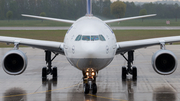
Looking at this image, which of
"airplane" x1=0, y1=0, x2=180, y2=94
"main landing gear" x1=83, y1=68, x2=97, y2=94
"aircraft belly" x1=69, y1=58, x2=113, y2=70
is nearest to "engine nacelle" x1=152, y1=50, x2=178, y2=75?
"airplane" x1=0, y1=0, x2=180, y2=94

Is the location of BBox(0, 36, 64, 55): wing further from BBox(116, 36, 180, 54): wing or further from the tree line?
the tree line

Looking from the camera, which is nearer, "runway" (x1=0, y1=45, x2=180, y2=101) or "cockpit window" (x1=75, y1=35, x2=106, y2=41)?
"cockpit window" (x1=75, y1=35, x2=106, y2=41)

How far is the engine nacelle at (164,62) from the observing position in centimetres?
1466

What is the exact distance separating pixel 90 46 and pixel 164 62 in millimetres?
4423

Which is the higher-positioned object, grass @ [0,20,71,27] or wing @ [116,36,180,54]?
grass @ [0,20,71,27]

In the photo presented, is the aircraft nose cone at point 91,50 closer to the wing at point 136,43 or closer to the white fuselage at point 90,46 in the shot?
the white fuselage at point 90,46

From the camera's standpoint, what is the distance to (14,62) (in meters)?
15.3

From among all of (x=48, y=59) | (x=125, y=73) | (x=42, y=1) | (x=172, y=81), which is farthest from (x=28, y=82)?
(x=42, y=1)

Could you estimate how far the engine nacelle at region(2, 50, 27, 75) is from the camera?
1493cm

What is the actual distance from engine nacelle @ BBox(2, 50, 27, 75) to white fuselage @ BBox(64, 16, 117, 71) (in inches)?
95.1

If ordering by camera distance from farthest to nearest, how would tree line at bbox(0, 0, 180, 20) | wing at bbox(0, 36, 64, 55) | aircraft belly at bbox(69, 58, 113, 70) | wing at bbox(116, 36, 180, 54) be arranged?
tree line at bbox(0, 0, 180, 20) < wing at bbox(0, 36, 64, 55) < wing at bbox(116, 36, 180, 54) < aircraft belly at bbox(69, 58, 113, 70)

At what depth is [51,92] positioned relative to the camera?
14.9 m

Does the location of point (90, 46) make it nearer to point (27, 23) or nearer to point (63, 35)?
point (63, 35)

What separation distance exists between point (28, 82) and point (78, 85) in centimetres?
281
